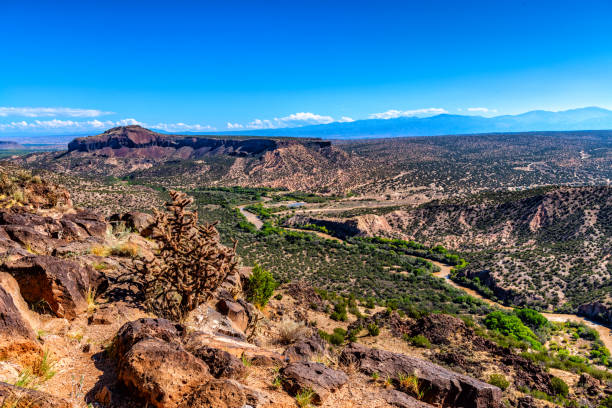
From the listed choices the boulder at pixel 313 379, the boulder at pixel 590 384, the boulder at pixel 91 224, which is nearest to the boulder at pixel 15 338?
the boulder at pixel 313 379

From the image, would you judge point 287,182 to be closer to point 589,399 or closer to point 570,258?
point 570,258

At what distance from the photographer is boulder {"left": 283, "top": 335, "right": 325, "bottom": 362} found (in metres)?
8.09

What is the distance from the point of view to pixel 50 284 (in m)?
7.15

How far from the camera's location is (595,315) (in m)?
28.7

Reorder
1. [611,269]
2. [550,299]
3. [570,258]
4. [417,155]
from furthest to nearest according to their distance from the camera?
[417,155] < [570,258] < [611,269] < [550,299]

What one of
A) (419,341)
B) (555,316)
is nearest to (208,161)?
(555,316)

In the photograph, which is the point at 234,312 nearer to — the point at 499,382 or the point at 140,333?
the point at 140,333

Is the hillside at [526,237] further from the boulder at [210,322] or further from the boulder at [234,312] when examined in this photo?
the boulder at [210,322]

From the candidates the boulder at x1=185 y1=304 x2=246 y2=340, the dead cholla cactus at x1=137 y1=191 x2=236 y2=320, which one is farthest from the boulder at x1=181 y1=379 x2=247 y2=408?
the dead cholla cactus at x1=137 y1=191 x2=236 y2=320

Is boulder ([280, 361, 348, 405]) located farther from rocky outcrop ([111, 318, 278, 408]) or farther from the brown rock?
the brown rock

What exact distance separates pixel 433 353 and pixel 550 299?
25739 millimetres

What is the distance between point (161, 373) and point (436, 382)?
5.92 metres

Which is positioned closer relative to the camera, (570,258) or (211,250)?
(211,250)

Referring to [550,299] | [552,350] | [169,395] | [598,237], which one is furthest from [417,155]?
[169,395]
